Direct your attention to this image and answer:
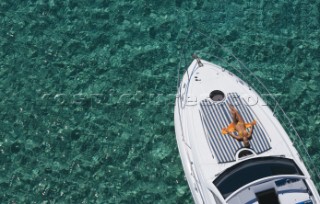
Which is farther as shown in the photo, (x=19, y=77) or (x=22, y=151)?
(x=19, y=77)

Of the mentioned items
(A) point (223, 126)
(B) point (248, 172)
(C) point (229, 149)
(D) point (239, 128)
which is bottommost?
(B) point (248, 172)

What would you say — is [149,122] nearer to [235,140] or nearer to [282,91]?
[235,140]

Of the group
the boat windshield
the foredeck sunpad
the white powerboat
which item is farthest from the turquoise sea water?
the boat windshield

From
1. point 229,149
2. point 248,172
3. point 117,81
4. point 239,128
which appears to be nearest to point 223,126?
point 239,128

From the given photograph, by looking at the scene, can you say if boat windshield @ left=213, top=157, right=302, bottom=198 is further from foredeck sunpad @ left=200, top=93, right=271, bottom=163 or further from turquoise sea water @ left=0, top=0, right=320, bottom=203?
turquoise sea water @ left=0, top=0, right=320, bottom=203

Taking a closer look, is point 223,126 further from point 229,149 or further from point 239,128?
point 229,149

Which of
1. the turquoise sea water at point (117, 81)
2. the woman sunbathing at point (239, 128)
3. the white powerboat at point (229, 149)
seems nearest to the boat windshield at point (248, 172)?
the white powerboat at point (229, 149)

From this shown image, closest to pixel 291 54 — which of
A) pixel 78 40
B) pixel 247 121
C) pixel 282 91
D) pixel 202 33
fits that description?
pixel 282 91
